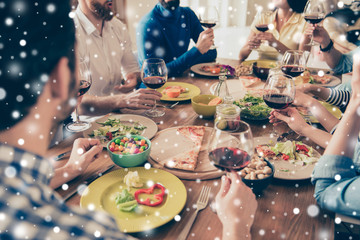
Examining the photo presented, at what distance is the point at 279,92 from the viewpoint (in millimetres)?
1353

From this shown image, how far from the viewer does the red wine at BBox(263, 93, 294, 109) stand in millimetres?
1339

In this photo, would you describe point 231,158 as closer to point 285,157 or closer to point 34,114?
point 285,157

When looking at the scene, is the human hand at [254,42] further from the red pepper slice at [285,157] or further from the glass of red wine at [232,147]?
the glass of red wine at [232,147]

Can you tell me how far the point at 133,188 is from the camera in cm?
101

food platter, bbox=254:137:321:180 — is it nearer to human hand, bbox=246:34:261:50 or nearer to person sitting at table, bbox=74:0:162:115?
person sitting at table, bbox=74:0:162:115

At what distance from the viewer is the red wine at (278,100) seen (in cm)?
134

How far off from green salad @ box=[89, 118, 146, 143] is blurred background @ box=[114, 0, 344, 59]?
11.6 ft

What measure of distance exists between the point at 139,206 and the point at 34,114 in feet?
1.69

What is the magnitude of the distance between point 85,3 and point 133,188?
1655mm

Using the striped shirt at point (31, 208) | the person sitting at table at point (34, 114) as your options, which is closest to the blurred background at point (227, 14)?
the person sitting at table at point (34, 114)

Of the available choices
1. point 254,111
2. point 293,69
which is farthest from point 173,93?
point 293,69

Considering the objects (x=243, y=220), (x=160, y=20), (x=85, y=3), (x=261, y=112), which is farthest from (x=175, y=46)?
(x=243, y=220)

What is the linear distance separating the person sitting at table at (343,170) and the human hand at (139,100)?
0.92 m

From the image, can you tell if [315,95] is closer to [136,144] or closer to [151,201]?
[136,144]
